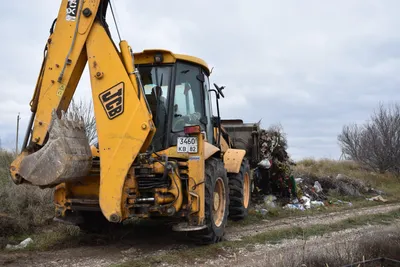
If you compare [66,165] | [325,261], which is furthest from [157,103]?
[325,261]

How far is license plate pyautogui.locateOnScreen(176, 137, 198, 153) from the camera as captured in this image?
20.9ft

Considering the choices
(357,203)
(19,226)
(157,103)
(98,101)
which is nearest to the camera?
(98,101)

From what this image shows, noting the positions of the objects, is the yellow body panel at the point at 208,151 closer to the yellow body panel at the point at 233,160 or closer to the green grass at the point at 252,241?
the green grass at the point at 252,241

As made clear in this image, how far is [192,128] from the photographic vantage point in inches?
250

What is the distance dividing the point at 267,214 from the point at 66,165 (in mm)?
6439

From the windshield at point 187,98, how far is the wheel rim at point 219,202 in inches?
45.9

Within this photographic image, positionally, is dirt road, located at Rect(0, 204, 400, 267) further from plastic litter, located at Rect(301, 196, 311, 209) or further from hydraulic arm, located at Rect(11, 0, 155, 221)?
plastic litter, located at Rect(301, 196, 311, 209)

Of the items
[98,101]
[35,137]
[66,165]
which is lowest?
[66,165]

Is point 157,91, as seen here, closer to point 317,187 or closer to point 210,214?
point 210,214

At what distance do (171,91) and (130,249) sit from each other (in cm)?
259

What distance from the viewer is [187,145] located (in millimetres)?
6402

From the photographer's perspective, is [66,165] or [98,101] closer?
[66,165]

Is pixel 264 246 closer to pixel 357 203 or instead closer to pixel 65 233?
pixel 65 233

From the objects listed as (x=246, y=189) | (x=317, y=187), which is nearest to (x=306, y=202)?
(x=317, y=187)
